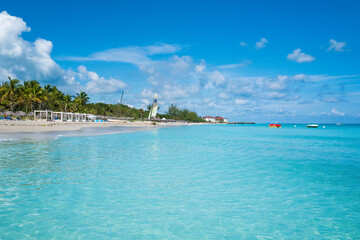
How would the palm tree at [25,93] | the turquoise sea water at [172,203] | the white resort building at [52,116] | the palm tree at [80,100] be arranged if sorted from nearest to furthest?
the turquoise sea water at [172,203] < the white resort building at [52,116] < the palm tree at [25,93] < the palm tree at [80,100]

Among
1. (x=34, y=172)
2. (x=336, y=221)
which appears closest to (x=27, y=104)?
(x=34, y=172)

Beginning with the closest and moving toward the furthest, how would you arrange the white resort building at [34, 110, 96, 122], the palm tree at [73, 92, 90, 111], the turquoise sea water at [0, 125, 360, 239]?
the turquoise sea water at [0, 125, 360, 239], the white resort building at [34, 110, 96, 122], the palm tree at [73, 92, 90, 111]

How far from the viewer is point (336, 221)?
6.91 metres

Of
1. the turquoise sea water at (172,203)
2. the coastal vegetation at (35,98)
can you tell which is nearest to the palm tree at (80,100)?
the coastal vegetation at (35,98)

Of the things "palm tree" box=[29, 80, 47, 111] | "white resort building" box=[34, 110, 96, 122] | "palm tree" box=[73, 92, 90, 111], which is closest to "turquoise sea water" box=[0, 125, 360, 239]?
"white resort building" box=[34, 110, 96, 122]

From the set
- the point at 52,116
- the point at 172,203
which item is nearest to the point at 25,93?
the point at 52,116

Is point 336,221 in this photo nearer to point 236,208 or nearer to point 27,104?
point 236,208

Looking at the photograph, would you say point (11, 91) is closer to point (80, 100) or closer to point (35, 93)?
point (35, 93)

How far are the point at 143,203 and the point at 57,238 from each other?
2.82 metres

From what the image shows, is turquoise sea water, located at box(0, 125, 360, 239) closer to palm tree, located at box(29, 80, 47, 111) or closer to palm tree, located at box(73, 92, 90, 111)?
palm tree, located at box(29, 80, 47, 111)

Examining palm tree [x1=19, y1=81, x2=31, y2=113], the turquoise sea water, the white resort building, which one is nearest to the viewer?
the turquoise sea water

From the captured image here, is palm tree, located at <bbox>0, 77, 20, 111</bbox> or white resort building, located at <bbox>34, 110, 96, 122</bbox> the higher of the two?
palm tree, located at <bbox>0, 77, 20, 111</bbox>

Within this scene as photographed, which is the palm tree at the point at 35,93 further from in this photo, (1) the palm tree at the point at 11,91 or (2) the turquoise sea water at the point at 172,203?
(2) the turquoise sea water at the point at 172,203

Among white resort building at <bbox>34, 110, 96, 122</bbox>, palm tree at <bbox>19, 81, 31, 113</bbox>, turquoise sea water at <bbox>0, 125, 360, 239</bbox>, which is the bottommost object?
turquoise sea water at <bbox>0, 125, 360, 239</bbox>
